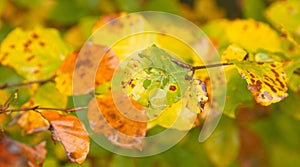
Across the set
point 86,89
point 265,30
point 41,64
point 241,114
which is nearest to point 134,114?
point 86,89

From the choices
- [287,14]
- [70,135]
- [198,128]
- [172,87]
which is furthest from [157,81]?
[198,128]

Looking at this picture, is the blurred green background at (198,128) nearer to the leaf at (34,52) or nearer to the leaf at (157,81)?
the leaf at (34,52)

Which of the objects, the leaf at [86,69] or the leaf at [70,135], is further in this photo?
the leaf at [86,69]

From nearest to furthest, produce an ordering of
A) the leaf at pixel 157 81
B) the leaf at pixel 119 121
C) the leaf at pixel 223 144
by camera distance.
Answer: the leaf at pixel 157 81 < the leaf at pixel 119 121 < the leaf at pixel 223 144

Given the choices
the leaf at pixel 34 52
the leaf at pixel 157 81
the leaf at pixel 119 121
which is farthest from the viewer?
the leaf at pixel 34 52

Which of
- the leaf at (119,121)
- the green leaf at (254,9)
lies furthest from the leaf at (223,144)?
the leaf at (119,121)

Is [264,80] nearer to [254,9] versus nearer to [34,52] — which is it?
[34,52]
